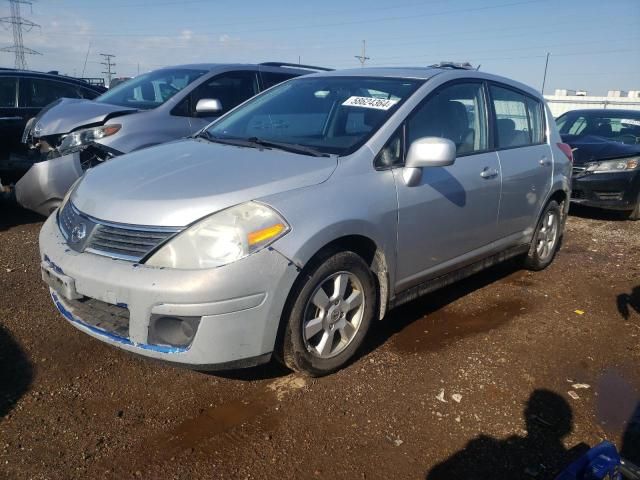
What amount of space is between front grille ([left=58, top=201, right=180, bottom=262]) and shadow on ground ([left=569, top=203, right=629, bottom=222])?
7366 millimetres

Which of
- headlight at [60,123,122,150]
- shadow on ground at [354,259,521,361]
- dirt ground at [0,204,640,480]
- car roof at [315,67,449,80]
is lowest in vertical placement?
shadow on ground at [354,259,521,361]

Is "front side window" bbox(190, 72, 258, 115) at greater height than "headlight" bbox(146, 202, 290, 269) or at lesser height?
greater

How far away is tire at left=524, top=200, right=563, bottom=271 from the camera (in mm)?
4938

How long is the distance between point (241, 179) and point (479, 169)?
188cm

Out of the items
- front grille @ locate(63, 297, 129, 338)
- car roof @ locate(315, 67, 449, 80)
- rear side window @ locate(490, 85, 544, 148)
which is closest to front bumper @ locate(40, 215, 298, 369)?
front grille @ locate(63, 297, 129, 338)

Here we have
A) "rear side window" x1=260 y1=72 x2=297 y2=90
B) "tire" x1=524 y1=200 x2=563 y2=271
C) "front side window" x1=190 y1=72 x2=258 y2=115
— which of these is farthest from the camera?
"rear side window" x1=260 y1=72 x2=297 y2=90

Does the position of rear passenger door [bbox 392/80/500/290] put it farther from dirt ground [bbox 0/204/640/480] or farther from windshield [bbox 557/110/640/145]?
windshield [bbox 557/110/640/145]

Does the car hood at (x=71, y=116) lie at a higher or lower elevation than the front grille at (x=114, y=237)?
higher

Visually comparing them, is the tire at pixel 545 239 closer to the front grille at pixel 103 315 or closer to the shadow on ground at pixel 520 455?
the shadow on ground at pixel 520 455

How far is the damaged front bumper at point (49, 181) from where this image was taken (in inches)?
196

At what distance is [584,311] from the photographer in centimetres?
428

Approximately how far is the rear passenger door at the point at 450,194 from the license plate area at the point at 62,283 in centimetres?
182

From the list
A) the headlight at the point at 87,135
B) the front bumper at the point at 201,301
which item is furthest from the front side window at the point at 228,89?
the front bumper at the point at 201,301

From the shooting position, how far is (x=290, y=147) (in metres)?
3.26
